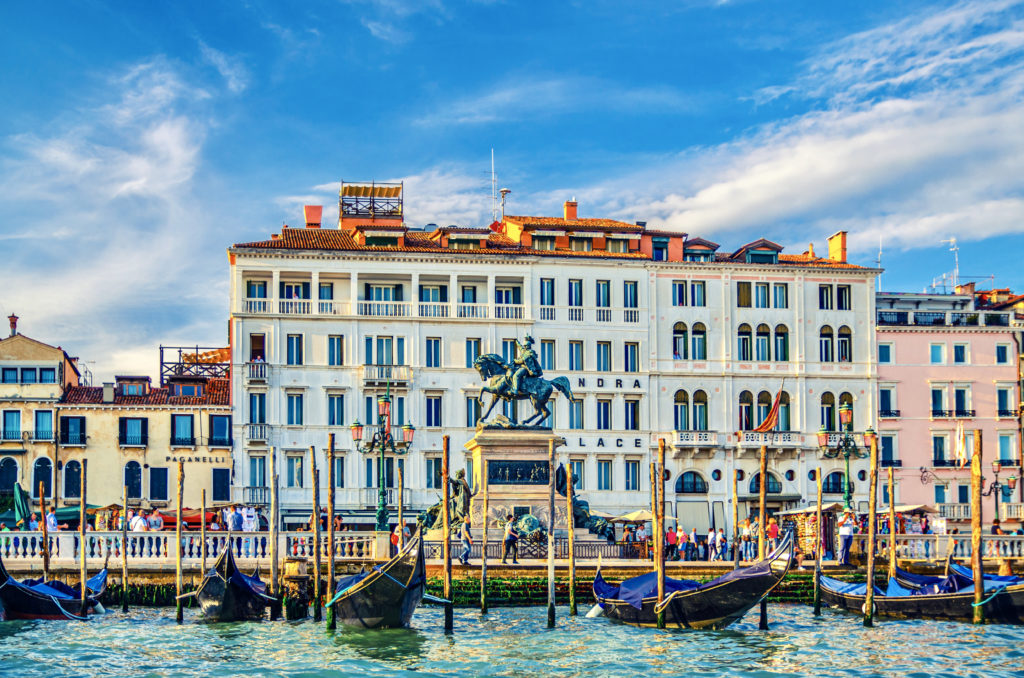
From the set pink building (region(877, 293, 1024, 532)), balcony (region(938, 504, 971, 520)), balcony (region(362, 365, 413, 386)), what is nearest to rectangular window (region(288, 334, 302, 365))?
balcony (region(362, 365, 413, 386))

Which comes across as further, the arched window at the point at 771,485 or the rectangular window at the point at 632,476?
the arched window at the point at 771,485

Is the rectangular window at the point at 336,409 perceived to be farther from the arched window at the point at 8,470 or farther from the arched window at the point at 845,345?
the arched window at the point at 845,345

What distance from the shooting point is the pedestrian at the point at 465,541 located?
3250 centimetres

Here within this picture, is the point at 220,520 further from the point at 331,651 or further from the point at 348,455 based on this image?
the point at 331,651

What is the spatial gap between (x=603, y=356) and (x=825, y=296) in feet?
30.4

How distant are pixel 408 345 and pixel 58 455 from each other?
12881 millimetres

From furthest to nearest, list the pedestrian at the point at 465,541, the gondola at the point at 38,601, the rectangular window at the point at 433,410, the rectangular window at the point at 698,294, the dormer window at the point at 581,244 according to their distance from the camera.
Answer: the dormer window at the point at 581,244 < the rectangular window at the point at 698,294 < the rectangular window at the point at 433,410 < the pedestrian at the point at 465,541 < the gondola at the point at 38,601

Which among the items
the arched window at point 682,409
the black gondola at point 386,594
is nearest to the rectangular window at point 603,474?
the arched window at point 682,409

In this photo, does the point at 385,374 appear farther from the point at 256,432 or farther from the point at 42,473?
the point at 42,473

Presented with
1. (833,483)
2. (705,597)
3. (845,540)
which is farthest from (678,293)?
(705,597)

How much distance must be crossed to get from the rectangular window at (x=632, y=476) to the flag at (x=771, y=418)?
4.64 meters

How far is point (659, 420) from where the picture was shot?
53.3 meters

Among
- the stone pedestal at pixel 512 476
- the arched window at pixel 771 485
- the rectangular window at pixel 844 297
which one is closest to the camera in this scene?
the stone pedestal at pixel 512 476

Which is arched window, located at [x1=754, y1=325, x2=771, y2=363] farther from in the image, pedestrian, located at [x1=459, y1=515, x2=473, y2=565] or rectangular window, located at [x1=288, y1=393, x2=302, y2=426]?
pedestrian, located at [x1=459, y1=515, x2=473, y2=565]
